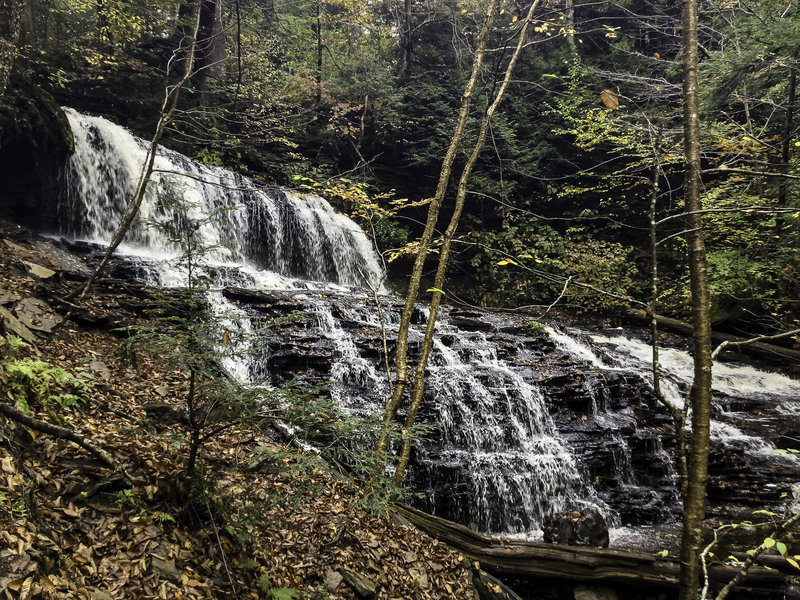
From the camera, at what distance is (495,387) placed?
29.9 feet

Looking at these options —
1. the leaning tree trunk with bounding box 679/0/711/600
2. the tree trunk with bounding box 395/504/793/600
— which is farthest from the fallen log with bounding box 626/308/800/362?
the leaning tree trunk with bounding box 679/0/711/600

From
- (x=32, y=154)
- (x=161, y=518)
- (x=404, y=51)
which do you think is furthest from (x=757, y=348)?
(x=32, y=154)

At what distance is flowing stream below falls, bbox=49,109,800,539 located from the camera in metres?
7.47

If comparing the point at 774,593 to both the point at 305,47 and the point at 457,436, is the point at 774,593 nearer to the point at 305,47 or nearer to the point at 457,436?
the point at 457,436

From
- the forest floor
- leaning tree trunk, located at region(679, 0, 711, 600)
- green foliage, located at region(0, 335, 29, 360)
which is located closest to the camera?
the forest floor

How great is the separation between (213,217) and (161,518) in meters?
10.3

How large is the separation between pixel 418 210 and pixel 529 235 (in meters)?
5.22

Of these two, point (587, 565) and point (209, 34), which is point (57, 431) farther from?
point (209, 34)

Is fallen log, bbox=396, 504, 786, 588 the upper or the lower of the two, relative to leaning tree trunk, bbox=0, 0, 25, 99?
lower

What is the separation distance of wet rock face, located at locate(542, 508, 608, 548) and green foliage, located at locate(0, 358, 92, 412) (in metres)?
6.16

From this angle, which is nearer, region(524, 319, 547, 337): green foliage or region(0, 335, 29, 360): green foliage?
region(0, 335, 29, 360): green foliage

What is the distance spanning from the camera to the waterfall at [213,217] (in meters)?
12.0

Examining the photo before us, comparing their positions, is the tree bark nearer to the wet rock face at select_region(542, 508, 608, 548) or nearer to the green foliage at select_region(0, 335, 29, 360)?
the green foliage at select_region(0, 335, 29, 360)

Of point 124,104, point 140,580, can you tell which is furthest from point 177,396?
point 124,104
